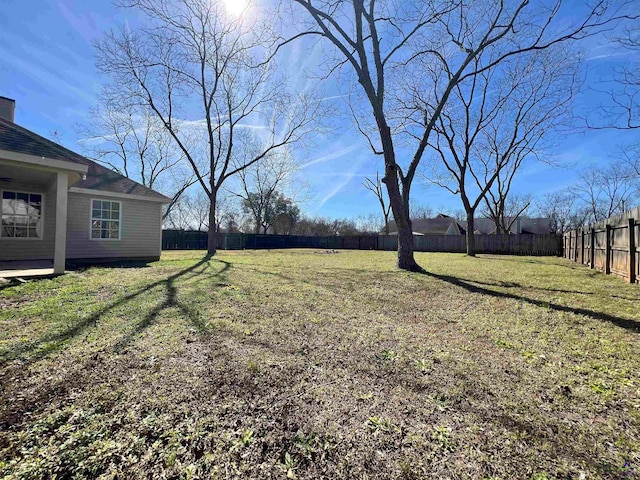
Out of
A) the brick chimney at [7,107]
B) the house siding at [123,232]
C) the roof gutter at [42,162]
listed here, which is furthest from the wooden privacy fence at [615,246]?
the brick chimney at [7,107]

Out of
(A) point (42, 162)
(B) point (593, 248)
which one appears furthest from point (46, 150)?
(B) point (593, 248)

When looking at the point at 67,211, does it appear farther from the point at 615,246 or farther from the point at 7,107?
the point at 615,246

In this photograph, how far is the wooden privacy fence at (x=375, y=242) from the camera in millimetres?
18672

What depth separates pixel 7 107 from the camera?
969 centimetres

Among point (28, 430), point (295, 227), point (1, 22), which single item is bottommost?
point (28, 430)

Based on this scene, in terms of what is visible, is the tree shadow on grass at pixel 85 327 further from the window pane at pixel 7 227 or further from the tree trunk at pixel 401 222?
the window pane at pixel 7 227

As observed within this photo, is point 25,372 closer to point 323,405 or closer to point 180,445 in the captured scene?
point 180,445

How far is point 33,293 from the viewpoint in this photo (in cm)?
470

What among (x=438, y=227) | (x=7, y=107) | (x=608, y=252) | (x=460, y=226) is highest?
(x=7, y=107)

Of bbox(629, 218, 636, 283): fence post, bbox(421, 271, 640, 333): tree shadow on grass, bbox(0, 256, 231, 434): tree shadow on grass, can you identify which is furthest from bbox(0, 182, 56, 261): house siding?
bbox(629, 218, 636, 283): fence post

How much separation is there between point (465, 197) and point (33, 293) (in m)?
17.6

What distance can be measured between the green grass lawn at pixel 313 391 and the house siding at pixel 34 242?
562 cm

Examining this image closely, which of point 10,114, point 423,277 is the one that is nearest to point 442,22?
point 423,277

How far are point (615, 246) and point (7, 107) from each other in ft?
63.2
